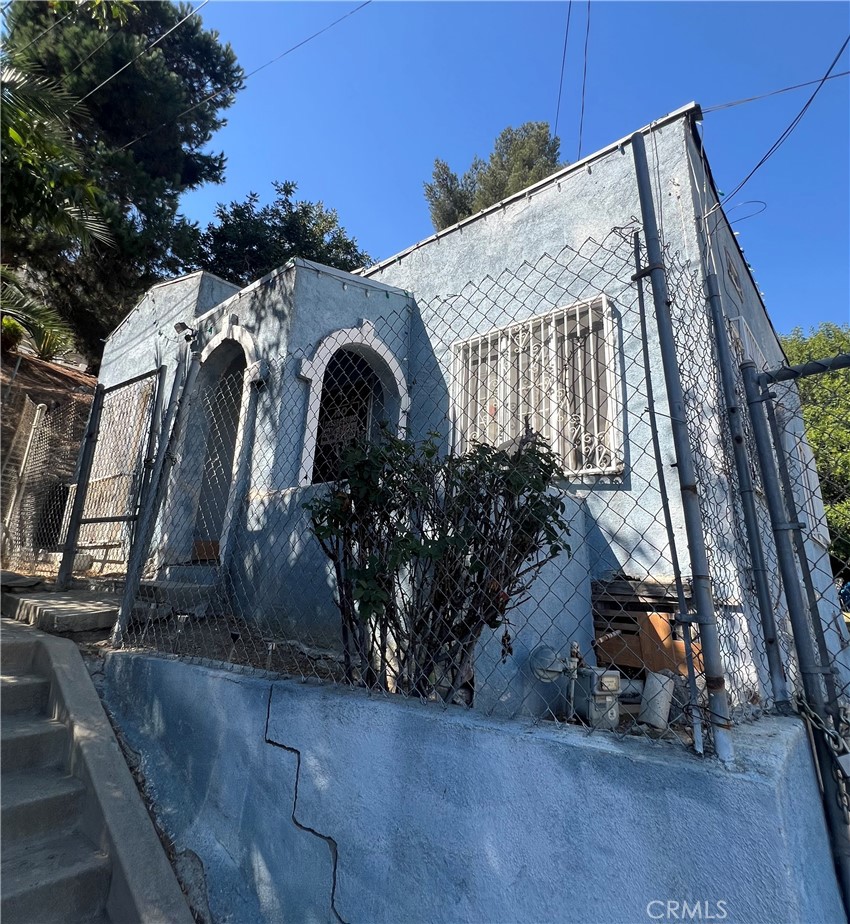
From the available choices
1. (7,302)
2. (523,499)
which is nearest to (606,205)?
(523,499)

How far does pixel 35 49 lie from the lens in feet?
33.5

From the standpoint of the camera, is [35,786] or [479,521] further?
[35,786]

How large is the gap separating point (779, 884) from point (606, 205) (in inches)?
192

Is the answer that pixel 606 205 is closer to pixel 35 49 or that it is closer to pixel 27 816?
pixel 27 816

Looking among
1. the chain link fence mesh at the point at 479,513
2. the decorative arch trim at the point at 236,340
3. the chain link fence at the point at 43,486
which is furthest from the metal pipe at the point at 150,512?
the chain link fence at the point at 43,486

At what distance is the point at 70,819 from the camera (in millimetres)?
2559

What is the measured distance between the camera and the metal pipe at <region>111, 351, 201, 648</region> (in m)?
3.63

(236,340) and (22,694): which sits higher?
(236,340)

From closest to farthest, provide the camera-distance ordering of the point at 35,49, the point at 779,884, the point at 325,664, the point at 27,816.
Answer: the point at 779,884, the point at 27,816, the point at 325,664, the point at 35,49

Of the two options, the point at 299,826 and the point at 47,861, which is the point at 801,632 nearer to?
the point at 299,826

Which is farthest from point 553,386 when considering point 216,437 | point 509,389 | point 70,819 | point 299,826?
point 70,819

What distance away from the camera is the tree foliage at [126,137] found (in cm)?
1048

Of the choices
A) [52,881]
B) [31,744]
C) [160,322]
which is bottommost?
[52,881]

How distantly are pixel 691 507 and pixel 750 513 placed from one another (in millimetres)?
652
